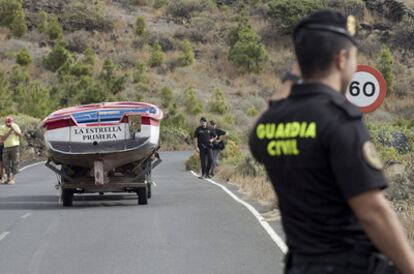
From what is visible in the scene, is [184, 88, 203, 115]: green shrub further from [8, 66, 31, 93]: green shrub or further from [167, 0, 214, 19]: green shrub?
[167, 0, 214, 19]: green shrub

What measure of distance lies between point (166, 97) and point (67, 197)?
45148 millimetres

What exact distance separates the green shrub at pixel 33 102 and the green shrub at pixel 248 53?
26159mm

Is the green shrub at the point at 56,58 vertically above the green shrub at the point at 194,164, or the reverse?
the green shrub at the point at 56,58

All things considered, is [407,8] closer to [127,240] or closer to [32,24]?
[32,24]

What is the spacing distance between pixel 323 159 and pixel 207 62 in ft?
250

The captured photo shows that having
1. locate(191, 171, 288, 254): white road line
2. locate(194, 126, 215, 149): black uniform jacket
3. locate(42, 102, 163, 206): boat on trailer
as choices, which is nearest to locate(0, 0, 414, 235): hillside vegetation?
locate(194, 126, 215, 149): black uniform jacket

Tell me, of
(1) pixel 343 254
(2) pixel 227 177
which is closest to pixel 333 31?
(1) pixel 343 254

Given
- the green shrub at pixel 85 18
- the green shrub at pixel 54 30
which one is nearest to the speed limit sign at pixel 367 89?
the green shrub at pixel 54 30

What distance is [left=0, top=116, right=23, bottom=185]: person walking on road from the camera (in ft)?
82.3

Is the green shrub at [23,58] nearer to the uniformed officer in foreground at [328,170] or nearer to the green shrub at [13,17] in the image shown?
the green shrub at [13,17]

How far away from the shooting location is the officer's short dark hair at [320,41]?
12.1ft

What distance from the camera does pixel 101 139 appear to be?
1711cm

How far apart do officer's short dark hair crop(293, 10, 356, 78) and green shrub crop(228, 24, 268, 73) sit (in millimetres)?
72449

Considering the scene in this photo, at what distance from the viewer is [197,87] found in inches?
2859
